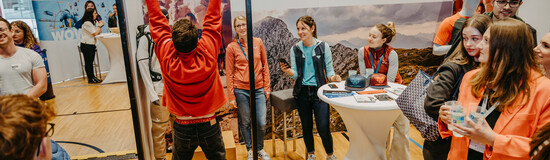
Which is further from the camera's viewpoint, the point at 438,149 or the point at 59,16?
the point at 59,16

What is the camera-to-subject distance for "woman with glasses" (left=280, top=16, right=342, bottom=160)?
9.75 feet

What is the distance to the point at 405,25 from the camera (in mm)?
4117

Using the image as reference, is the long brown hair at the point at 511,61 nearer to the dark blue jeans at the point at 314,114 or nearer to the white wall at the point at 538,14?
the dark blue jeans at the point at 314,114

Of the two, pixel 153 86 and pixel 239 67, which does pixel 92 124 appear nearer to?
pixel 153 86

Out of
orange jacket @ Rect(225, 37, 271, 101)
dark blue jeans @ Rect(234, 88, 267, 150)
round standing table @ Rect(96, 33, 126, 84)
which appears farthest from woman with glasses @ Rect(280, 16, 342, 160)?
round standing table @ Rect(96, 33, 126, 84)

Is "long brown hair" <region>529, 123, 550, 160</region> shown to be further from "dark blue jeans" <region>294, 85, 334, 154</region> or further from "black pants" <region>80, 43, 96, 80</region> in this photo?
"black pants" <region>80, 43, 96, 80</region>

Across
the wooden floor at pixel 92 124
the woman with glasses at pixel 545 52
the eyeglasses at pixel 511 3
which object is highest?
the eyeglasses at pixel 511 3

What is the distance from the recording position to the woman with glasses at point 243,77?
3.07m

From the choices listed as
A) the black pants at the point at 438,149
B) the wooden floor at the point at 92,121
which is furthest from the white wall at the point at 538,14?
the wooden floor at the point at 92,121

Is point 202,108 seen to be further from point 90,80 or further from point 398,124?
point 398,124

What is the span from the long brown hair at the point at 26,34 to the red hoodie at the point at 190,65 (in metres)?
1.34

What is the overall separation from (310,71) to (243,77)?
704mm

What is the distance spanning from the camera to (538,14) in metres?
3.58

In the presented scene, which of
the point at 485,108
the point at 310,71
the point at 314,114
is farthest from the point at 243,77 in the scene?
the point at 485,108
